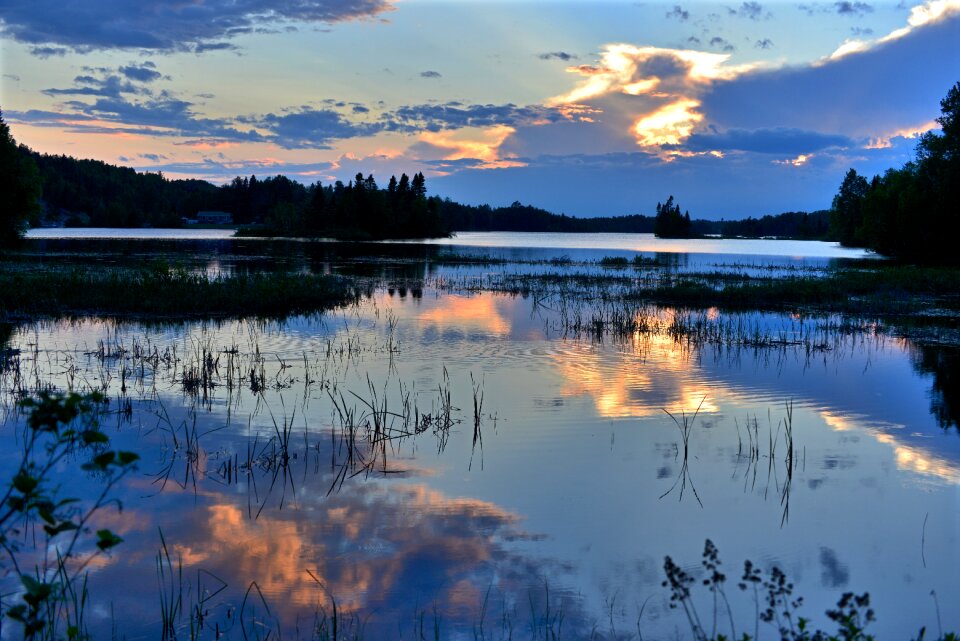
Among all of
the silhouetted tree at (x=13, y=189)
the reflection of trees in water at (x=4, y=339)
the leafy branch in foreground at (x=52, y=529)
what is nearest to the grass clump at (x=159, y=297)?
the reflection of trees in water at (x=4, y=339)

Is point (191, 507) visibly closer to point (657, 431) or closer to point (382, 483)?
point (382, 483)

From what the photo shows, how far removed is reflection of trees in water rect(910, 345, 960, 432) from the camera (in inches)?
526

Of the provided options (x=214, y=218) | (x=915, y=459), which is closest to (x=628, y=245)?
(x=915, y=459)

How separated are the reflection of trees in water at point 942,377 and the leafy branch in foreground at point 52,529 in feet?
43.0

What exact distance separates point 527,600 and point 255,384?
9.21 metres

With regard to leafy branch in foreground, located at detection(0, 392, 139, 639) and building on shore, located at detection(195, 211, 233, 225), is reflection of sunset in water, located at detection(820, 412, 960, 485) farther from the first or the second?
building on shore, located at detection(195, 211, 233, 225)

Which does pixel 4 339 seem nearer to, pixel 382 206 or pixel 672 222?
pixel 382 206

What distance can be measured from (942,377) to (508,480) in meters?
12.5

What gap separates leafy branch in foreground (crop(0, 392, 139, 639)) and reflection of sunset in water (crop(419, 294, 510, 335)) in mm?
13803

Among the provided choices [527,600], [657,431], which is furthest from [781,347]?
[527,600]

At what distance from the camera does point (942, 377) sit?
54.4 feet

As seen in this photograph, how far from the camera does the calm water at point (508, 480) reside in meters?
6.40

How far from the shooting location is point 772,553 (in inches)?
290

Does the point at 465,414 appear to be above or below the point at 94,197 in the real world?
below
